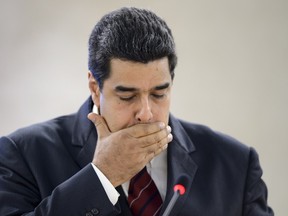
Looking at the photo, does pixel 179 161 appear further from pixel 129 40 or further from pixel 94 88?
pixel 129 40

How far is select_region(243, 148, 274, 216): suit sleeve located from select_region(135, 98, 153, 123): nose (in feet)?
1.77

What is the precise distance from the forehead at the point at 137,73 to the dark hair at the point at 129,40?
0.06ft

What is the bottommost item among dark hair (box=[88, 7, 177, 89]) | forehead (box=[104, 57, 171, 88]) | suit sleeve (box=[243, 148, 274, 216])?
suit sleeve (box=[243, 148, 274, 216])

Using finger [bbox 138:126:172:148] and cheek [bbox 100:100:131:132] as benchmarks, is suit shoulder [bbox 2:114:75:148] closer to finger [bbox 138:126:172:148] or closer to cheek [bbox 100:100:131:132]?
cheek [bbox 100:100:131:132]

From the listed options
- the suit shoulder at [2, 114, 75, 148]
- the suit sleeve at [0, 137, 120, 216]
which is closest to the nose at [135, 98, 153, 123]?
the suit sleeve at [0, 137, 120, 216]

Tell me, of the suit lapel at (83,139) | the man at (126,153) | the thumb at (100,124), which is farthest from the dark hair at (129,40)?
the suit lapel at (83,139)

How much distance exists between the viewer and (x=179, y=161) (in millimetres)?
2035

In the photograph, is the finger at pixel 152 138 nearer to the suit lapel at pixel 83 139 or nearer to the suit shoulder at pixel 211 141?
the suit lapel at pixel 83 139

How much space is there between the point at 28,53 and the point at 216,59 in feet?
3.34

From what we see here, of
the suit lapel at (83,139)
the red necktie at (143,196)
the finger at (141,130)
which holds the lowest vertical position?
the red necktie at (143,196)

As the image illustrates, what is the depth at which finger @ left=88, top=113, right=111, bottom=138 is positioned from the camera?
1.84 m

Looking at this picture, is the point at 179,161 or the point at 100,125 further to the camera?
the point at 179,161

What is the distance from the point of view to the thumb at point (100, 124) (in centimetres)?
184

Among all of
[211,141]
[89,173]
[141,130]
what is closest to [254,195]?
[211,141]
